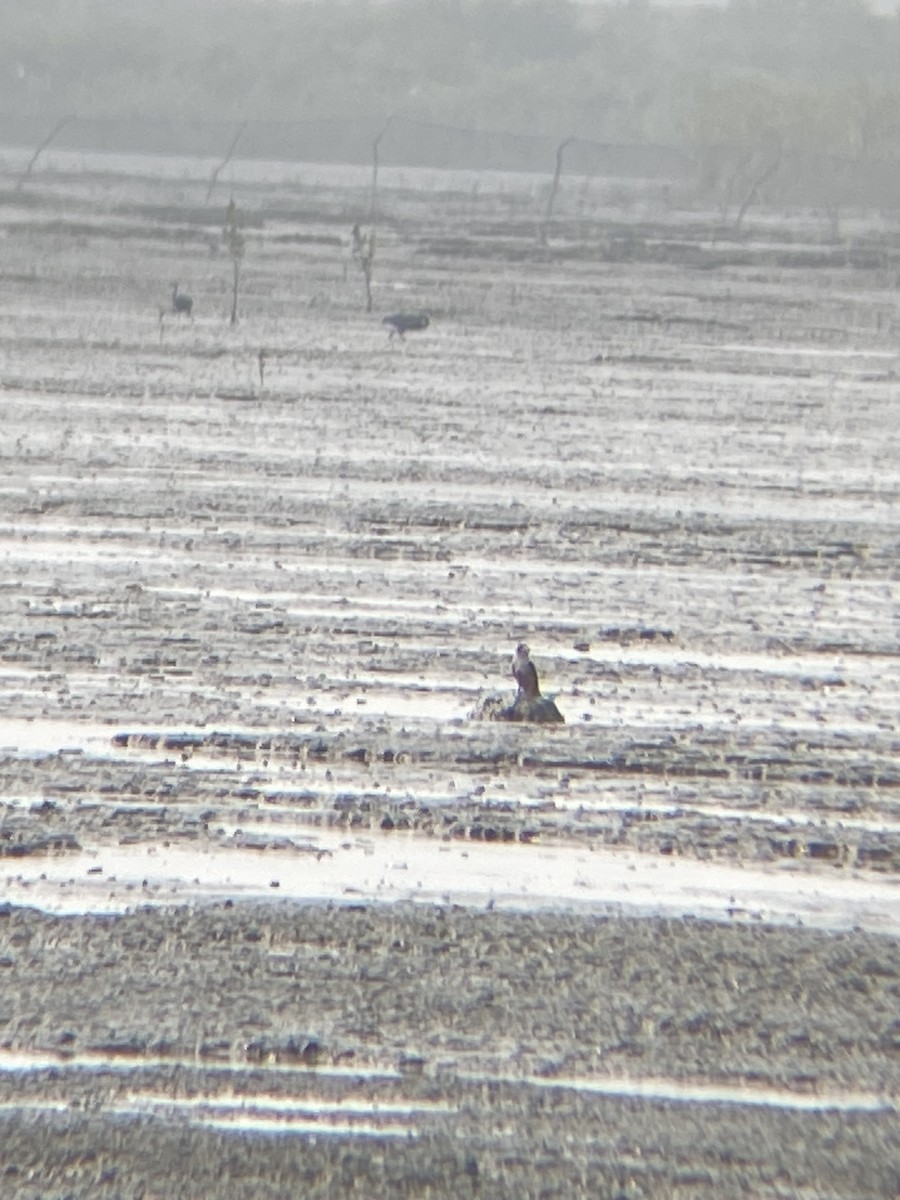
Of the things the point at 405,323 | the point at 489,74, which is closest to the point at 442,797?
the point at 405,323

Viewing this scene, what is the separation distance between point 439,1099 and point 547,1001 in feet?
1.81

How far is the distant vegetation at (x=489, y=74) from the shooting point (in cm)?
7762

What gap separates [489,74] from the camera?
119 meters

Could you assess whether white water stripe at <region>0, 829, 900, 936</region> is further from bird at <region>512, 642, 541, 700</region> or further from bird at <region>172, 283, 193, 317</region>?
bird at <region>172, 283, 193, 317</region>

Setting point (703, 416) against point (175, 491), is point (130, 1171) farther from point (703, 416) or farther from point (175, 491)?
point (703, 416)

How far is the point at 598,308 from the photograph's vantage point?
2377cm

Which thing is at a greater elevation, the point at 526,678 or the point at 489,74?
the point at 489,74

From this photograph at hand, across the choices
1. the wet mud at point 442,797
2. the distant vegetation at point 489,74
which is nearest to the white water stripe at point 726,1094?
the wet mud at point 442,797

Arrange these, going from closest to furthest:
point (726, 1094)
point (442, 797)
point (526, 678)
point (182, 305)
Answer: point (726, 1094)
point (442, 797)
point (526, 678)
point (182, 305)

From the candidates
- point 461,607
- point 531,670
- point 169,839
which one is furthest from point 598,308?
point 169,839

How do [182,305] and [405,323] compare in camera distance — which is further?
[182,305]

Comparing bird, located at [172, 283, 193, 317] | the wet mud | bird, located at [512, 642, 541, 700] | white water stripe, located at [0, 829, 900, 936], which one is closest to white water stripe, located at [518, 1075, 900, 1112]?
the wet mud

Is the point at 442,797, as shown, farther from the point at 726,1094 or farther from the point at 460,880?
the point at 726,1094

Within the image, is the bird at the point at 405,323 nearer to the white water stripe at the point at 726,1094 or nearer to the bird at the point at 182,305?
the bird at the point at 182,305
